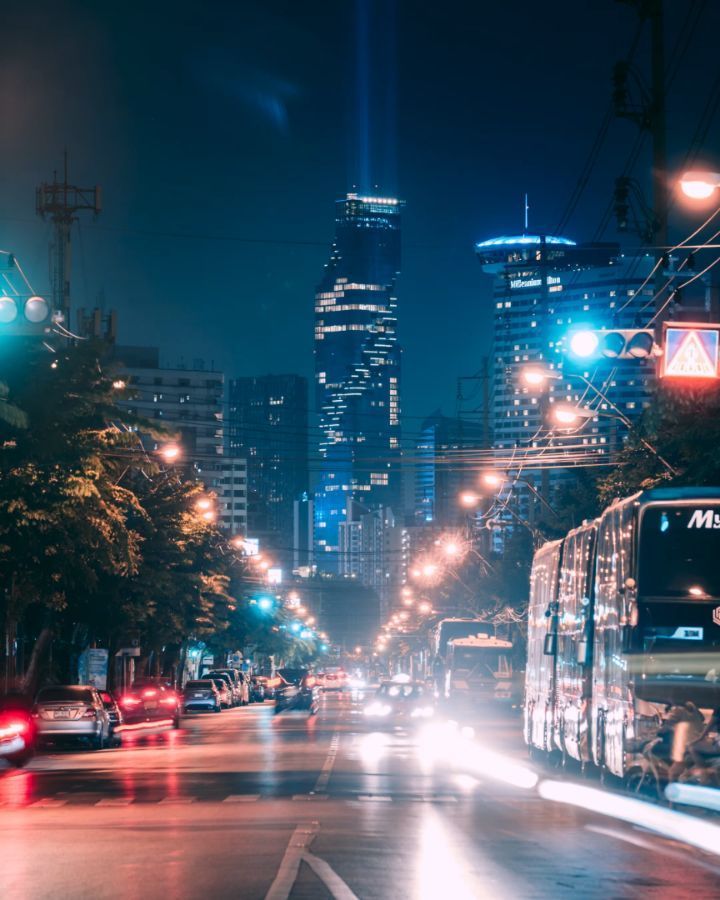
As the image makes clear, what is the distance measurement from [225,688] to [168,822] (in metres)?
70.3

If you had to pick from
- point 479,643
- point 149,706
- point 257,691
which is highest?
point 479,643

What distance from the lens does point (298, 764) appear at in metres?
30.8

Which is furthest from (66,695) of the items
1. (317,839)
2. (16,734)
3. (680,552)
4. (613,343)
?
(317,839)

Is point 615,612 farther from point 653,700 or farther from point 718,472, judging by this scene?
point 718,472

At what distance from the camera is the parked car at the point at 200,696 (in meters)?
80.6

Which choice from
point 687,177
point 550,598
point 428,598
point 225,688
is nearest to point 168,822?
point 687,177

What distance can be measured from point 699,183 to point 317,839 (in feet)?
35.2

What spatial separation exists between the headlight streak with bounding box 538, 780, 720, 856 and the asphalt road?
0.83ft

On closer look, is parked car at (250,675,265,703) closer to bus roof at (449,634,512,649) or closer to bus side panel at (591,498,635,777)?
bus roof at (449,634,512,649)

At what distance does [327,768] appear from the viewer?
2927 cm

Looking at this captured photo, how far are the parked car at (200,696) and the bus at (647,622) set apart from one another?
187 feet

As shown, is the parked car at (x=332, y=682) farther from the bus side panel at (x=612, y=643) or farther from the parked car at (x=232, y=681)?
the bus side panel at (x=612, y=643)

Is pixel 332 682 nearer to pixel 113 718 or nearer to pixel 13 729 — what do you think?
pixel 113 718

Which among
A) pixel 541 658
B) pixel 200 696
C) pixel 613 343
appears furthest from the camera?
pixel 200 696
